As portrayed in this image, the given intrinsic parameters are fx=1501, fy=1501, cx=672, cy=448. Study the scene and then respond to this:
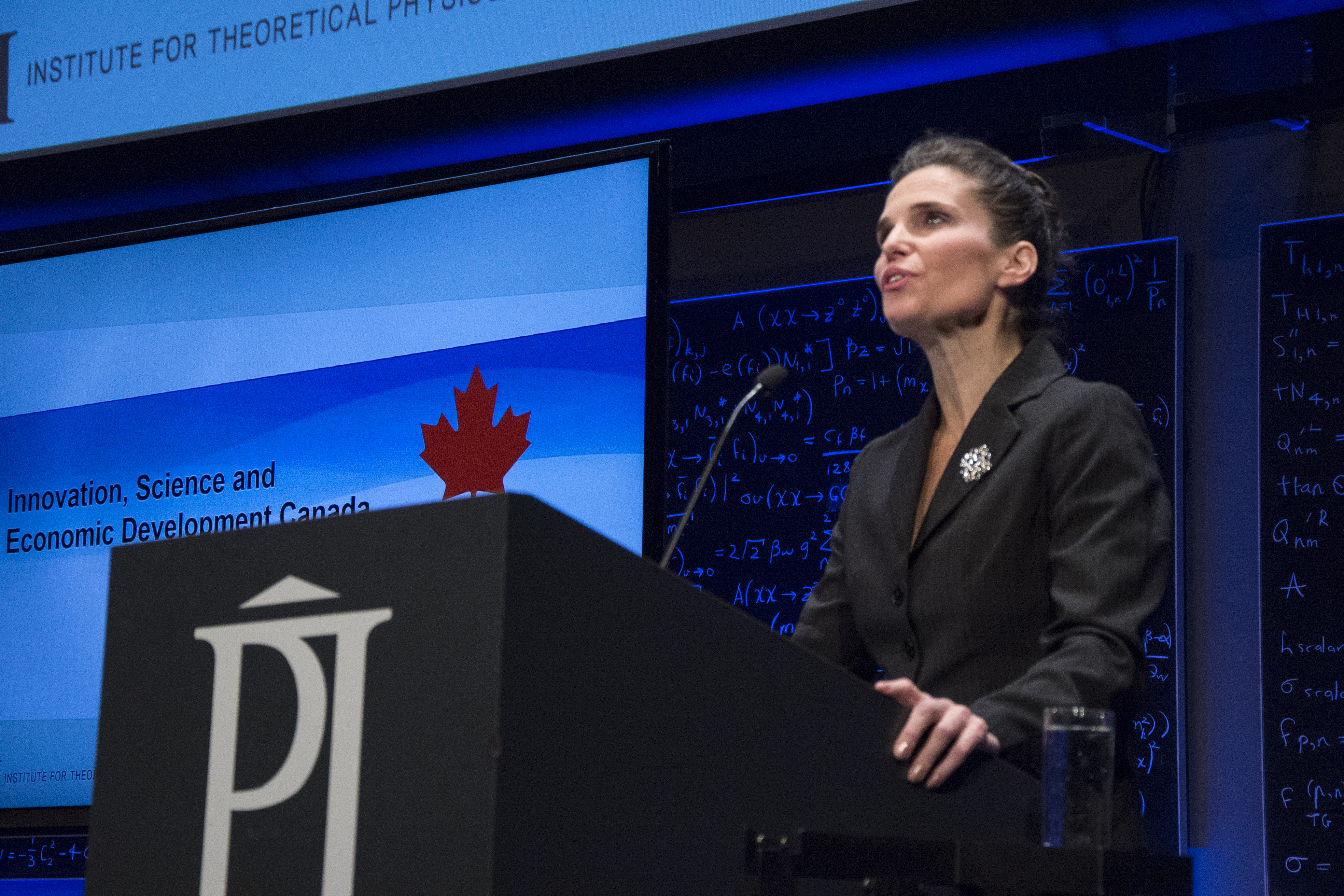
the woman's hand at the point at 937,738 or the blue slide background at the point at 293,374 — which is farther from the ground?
the blue slide background at the point at 293,374

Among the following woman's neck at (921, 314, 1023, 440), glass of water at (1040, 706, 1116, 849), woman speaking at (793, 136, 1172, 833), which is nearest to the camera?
glass of water at (1040, 706, 1116, 849)

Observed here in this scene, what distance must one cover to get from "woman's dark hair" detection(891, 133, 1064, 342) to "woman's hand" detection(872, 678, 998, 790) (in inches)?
30.5

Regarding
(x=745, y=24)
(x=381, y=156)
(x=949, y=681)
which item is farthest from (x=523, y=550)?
(x=381, y=156)

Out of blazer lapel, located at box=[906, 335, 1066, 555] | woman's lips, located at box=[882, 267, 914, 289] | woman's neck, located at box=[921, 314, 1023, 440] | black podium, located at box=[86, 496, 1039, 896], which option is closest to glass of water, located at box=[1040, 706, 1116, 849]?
black podium, located at box=[86, 496, 1039, 896]

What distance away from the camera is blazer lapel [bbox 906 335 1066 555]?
1670 mm

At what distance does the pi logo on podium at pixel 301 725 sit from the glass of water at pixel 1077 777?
1.77 ft

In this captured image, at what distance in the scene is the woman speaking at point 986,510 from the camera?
143 centimetres

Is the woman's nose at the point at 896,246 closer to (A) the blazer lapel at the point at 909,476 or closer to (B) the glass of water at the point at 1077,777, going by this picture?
(A) the blazer lapel at the point at 909,476

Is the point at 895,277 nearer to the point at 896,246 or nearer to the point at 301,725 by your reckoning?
the point at 896,246

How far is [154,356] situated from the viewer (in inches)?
128

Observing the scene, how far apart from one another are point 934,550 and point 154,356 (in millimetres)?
2141

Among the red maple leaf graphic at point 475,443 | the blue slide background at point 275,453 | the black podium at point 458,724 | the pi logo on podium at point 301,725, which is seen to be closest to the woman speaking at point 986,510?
the black podium at point 458,724

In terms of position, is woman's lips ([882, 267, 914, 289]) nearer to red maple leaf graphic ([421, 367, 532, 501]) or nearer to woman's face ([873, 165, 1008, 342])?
woman's face ([873, 165, 1008, 342])

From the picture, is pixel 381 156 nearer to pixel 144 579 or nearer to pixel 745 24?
pixel 745 24
